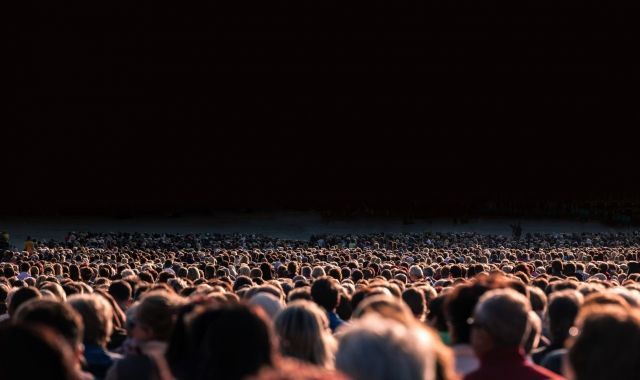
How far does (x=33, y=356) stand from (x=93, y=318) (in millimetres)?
2573

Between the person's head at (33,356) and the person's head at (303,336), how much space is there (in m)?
1.59

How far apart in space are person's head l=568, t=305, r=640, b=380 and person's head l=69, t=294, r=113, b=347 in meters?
2.65

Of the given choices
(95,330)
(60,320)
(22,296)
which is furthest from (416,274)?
(60,320)

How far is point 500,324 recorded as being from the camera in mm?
4105

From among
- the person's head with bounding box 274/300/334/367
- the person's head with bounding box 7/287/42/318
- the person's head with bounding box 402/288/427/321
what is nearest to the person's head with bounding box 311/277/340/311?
the person's head with bounding box 402/288/427/321

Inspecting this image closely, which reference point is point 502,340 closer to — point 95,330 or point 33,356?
point 33,356

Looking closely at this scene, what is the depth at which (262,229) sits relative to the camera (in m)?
54.7

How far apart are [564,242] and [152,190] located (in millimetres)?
34435

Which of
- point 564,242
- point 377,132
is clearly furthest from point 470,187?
point 564,242

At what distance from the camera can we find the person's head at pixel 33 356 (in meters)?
2.73

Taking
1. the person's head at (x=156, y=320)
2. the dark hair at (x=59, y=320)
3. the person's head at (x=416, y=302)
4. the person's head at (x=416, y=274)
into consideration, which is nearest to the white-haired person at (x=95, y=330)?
the person's head at (x=156, y=320)

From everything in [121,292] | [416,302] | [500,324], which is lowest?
[121,292]

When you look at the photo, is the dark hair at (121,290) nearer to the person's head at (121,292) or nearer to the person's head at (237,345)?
the person's head at (121,292)

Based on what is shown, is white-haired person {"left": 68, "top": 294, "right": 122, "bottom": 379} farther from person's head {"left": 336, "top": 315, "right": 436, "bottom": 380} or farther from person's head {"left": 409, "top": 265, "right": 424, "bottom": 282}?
person's head {"left": 409, "top": 265, "right": 424, "bottom": 282}
